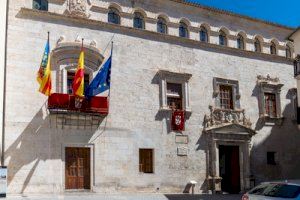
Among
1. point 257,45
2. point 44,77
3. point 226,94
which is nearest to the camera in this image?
point 44,77

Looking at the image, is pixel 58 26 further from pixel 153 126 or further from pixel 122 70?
pixel 153 126

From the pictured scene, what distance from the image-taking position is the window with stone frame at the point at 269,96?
87.3 feet

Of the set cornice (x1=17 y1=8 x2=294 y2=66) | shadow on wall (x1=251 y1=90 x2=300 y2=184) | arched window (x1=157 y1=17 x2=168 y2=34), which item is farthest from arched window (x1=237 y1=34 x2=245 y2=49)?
arched window (x1=157 y1=17 x2=168 y2=34)

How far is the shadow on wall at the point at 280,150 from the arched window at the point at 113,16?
9.52m

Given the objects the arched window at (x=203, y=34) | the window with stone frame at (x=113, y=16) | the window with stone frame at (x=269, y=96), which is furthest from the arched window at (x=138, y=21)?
the window with stone frame at (x=269, y=96)

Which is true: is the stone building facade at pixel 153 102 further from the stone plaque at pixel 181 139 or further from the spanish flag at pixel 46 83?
the spanish flag at pixel 46 83

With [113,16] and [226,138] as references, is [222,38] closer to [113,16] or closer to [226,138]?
[226,138]

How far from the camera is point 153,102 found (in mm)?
22750

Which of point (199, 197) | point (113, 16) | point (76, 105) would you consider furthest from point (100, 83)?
point (199, 197)

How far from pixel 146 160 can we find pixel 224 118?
4.97 m

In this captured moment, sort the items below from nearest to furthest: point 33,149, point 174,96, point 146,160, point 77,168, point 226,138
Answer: point 33,149, point 77,168, point 146,160, point 174,96, point 226,138

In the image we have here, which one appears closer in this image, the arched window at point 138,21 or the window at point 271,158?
the arched window at point 138,21

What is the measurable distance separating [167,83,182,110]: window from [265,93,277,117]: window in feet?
19.3

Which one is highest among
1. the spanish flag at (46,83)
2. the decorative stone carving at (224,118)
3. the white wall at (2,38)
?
the white wall at (2,38)
